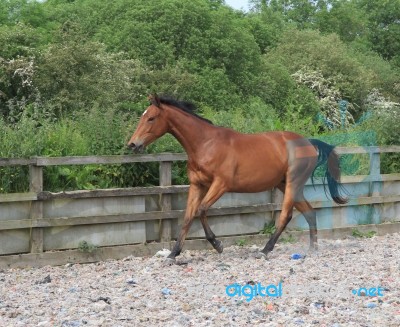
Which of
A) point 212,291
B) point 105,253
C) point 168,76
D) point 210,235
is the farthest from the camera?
point 168,76

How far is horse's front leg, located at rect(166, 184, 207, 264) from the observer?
9.90m

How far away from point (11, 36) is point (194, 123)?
25.0m

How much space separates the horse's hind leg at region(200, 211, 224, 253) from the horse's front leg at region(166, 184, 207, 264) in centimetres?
14

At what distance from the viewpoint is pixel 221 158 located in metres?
10.1

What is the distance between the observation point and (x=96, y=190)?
32.9 ft

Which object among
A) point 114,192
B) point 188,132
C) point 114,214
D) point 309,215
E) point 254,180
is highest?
point 188,132

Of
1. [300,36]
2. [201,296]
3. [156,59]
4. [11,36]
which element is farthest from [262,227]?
[300,36]

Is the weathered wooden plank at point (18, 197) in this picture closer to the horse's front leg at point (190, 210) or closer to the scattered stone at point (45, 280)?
the scattered stone at point (45, 280)

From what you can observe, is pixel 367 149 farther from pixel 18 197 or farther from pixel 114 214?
pixel 18 197

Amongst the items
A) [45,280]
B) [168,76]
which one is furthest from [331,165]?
[168,76]

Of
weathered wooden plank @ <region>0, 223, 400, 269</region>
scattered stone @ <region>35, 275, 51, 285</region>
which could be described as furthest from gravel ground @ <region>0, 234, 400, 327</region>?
weathered wooden plank @ <region>0, 223, 400, 269</region>

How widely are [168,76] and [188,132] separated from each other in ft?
96.7

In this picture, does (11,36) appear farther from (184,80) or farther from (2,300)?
(2,300)

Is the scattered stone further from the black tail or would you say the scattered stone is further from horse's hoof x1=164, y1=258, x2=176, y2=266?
the black tail
